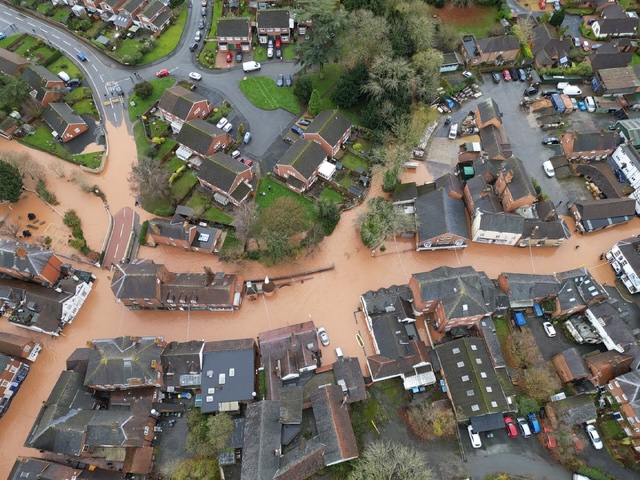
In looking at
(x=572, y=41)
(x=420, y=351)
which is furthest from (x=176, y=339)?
(x=572, y=41)

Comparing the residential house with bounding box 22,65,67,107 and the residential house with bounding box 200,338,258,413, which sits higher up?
the residential house with bounding box 22,65,67,107

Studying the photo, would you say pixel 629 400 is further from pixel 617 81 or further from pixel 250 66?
pixel 250 66

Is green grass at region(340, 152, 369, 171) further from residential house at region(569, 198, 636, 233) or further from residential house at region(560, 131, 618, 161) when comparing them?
residential house at region(569, 198, 636, 233)

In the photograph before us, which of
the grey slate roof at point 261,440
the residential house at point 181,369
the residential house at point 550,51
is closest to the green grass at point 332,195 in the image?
the residential house at point 181,369

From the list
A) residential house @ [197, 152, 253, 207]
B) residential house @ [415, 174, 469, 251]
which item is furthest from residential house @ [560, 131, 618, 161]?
residential house @ [197, 152, 253, 207]

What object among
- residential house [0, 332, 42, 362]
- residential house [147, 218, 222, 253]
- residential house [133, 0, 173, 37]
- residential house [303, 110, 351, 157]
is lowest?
residential house [0, 332, 42, 362]

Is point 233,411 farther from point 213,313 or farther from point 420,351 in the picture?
point 420,351
